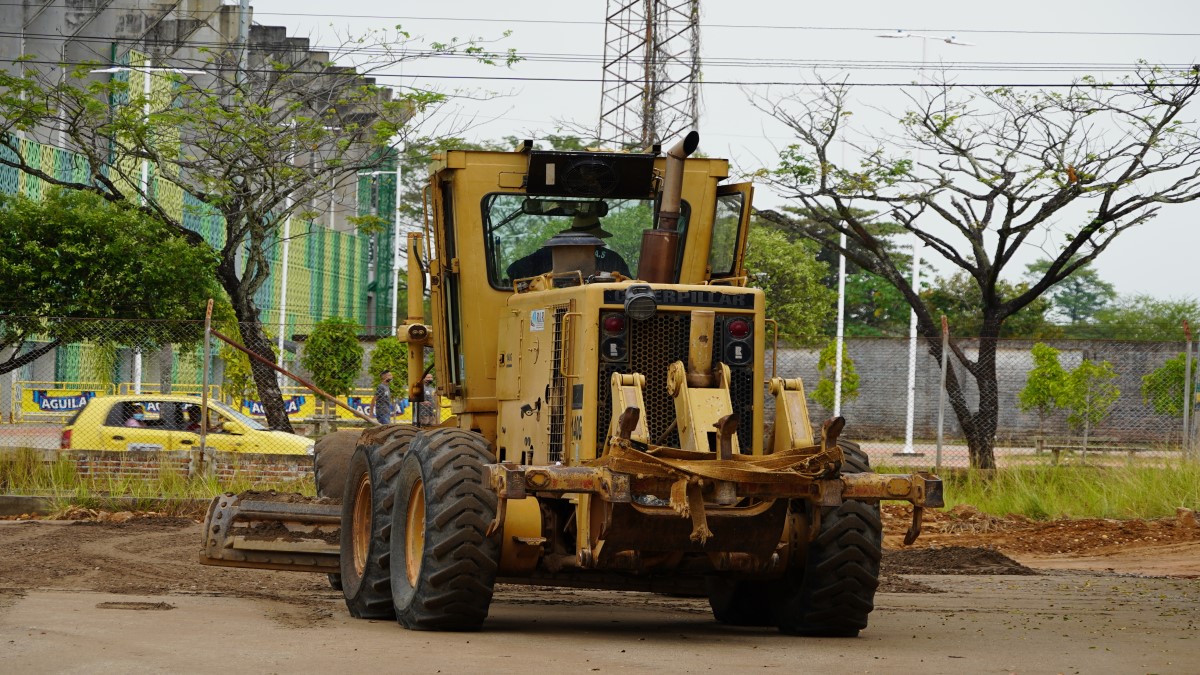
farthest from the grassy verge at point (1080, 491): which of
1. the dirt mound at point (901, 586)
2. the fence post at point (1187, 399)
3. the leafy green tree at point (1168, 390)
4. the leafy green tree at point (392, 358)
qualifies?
the leafy green tree at point (392, 358)

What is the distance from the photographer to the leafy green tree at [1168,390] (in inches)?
1198

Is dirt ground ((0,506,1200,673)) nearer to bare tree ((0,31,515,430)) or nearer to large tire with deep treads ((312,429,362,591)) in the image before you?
large tire with deep treads ((312,429,362,591))

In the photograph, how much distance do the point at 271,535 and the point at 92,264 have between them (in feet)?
44.4

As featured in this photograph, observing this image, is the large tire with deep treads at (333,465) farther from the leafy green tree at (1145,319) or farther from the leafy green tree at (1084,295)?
the leafy green tree at (1084,295)

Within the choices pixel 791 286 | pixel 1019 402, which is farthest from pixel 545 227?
pixel 791 286

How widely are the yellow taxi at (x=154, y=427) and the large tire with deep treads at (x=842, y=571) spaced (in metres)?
12.9

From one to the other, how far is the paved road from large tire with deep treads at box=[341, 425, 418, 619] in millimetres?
212

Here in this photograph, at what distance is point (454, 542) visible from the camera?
894 centimetres

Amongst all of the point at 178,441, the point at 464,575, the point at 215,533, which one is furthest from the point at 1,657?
the point at 178,441

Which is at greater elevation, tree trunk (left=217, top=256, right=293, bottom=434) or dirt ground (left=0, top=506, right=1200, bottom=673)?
tree trunk (left=217, top=256, right=293, bottom=434)

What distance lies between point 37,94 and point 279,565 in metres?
14.5

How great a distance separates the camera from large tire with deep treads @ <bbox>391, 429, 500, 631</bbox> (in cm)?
896

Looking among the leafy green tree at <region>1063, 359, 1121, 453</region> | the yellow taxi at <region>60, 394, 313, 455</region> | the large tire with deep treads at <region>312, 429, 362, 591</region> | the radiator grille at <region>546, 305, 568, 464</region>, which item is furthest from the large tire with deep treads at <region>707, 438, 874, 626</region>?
the leafy green tree at <region>1063, 359, 1121, 453</region>

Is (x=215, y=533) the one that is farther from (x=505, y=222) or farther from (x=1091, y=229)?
(x=1091, y=229)
